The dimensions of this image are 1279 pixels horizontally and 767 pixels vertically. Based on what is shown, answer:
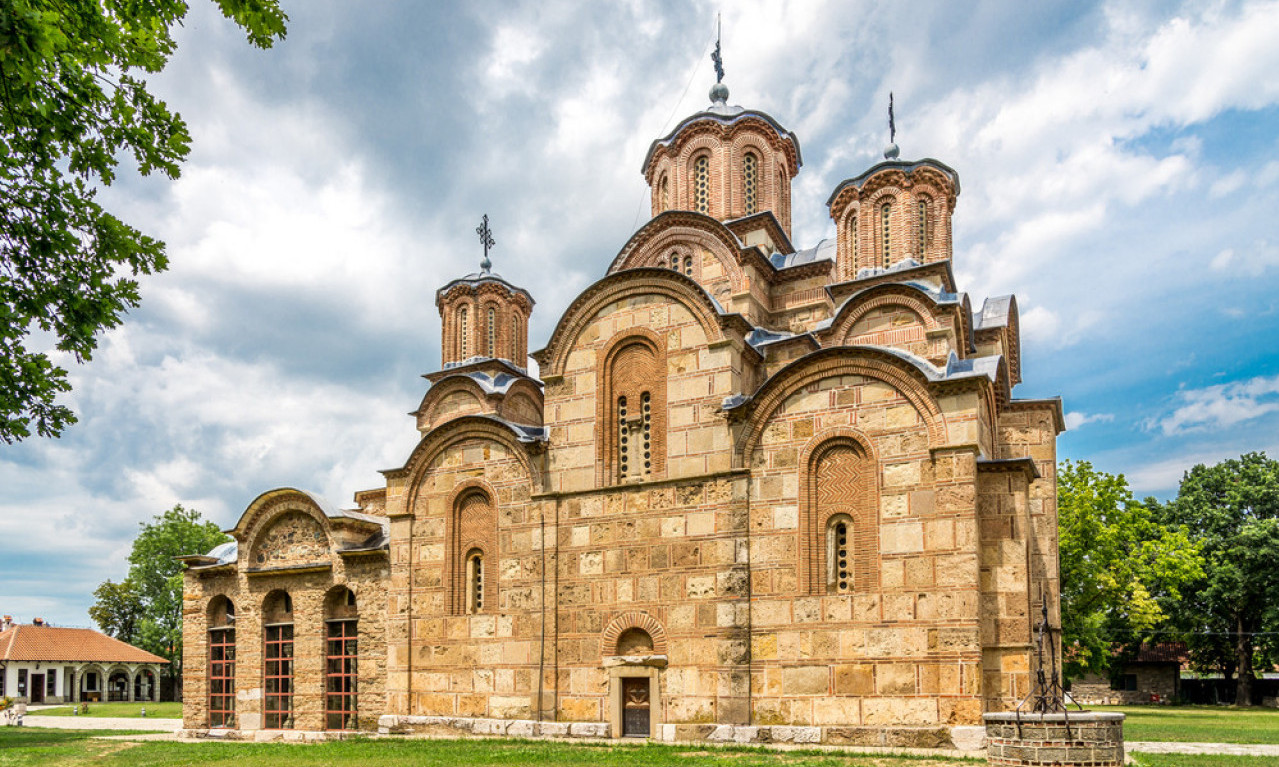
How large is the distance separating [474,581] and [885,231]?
10.3m

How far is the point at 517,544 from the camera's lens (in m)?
17.5

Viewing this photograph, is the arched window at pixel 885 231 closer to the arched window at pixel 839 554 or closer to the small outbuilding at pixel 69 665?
the arched window at pixel 839 554

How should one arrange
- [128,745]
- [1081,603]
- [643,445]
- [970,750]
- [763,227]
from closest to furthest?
[970,750], [643,445], [128,745], [763,227], [1081,603]

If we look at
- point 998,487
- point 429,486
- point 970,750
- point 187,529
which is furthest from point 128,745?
point 187,529

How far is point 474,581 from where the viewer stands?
59.7 ft

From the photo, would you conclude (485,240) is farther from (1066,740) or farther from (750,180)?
(1066,740)

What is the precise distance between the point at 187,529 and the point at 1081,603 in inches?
1442

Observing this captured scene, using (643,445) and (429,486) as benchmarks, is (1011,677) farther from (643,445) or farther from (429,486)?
(429,486)

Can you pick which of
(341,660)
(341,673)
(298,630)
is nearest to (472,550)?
(341,660)

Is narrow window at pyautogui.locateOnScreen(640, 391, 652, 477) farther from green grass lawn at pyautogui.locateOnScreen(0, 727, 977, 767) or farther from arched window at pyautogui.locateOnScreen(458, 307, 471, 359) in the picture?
arched window at pyautogui.locateOnScreen(458, 307, 471, 359)

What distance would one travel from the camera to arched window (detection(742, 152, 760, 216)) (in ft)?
69.9

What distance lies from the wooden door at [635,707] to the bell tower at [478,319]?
33.0 ft

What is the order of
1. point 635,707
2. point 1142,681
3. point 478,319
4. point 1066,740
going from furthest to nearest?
1. point 1142,681
2. point 478,319
3. point 635,707
4. point 1066,740

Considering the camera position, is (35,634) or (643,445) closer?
(643,445)
